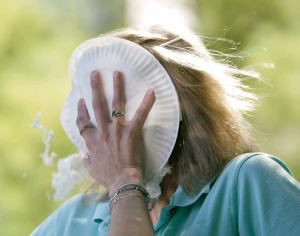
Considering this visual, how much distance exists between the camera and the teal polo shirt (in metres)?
→ 0.53

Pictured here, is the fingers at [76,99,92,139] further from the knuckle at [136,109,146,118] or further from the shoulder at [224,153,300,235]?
the shoulder at [224,153,300,235]

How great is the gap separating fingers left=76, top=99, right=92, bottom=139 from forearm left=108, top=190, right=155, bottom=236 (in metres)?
0.20

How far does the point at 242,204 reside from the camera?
57 centimetres

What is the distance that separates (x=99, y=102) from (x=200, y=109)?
241 mm

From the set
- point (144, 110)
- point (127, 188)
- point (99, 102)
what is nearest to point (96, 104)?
point (99, 102)

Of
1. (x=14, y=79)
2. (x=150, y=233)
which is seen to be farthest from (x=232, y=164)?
(x=14, y=79)

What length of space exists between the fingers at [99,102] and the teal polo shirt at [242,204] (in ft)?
0.79

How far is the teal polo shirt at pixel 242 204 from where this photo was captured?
1.73 ft

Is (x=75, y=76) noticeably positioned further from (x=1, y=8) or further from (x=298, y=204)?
(x=1, y=8)

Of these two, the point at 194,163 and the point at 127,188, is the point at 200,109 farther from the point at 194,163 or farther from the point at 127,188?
the point at 127,188

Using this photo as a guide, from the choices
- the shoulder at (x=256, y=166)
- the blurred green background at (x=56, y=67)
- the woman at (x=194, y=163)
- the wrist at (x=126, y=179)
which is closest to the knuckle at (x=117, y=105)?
the woman at (x=194, y=163)

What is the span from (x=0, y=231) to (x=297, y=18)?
2.80 metres

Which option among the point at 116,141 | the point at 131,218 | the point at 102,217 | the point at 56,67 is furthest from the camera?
the point at 56,67

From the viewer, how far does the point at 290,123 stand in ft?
7.41
